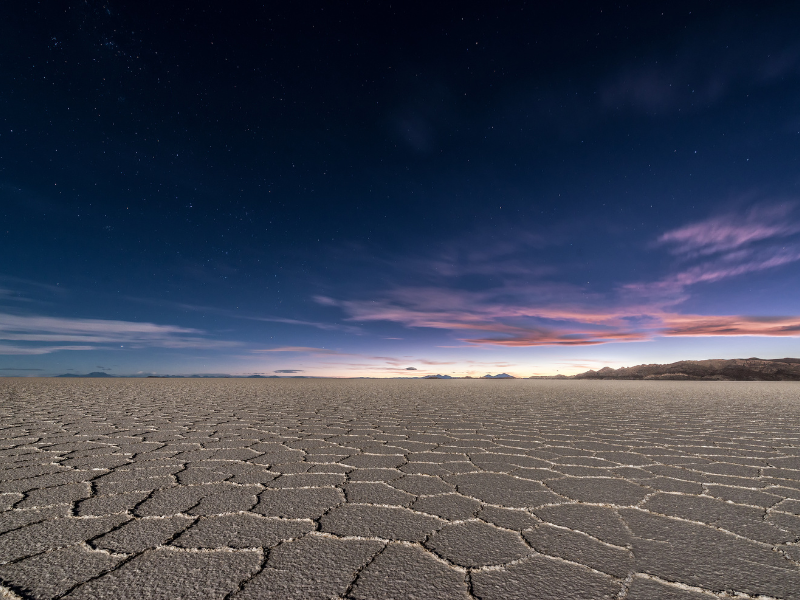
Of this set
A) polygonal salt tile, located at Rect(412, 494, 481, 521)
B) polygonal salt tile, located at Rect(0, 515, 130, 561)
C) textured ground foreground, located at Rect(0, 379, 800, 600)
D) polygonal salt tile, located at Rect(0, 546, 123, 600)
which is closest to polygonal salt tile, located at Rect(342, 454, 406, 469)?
textured ground foreground, located at Rect(0, 379, 800, 600)

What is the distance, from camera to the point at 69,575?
109 cm

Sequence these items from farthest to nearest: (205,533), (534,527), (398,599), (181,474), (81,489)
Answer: (181,474) < (81,489) < (534,527) < (205,533) < (398,599)

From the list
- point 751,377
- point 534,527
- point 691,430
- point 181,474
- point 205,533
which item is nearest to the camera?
point 205,533

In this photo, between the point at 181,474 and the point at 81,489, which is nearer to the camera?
the point at 81,489

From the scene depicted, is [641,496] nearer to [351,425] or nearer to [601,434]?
[601,434]

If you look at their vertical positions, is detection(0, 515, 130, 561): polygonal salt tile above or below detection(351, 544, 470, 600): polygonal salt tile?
above

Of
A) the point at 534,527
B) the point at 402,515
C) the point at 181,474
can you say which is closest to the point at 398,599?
the point at 402,515

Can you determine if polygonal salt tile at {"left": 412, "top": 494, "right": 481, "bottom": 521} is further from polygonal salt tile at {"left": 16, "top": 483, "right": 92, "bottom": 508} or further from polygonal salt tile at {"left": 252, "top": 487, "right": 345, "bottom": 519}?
polygonal salt tile at {"left": 16, "top": 483, "right": 92, "bottom": 508}

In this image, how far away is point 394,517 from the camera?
1.55 metres

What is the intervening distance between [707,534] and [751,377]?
133 ft

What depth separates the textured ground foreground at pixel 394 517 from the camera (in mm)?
1086

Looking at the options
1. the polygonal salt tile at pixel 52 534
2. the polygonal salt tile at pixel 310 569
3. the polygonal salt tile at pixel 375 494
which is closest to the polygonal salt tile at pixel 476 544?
the polygonal salt tile at pixel 310 569

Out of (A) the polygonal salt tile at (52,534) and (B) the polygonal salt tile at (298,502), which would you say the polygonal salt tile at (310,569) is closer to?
(B) the polygonal salt tile at (298,502)

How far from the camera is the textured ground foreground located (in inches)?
42.8
